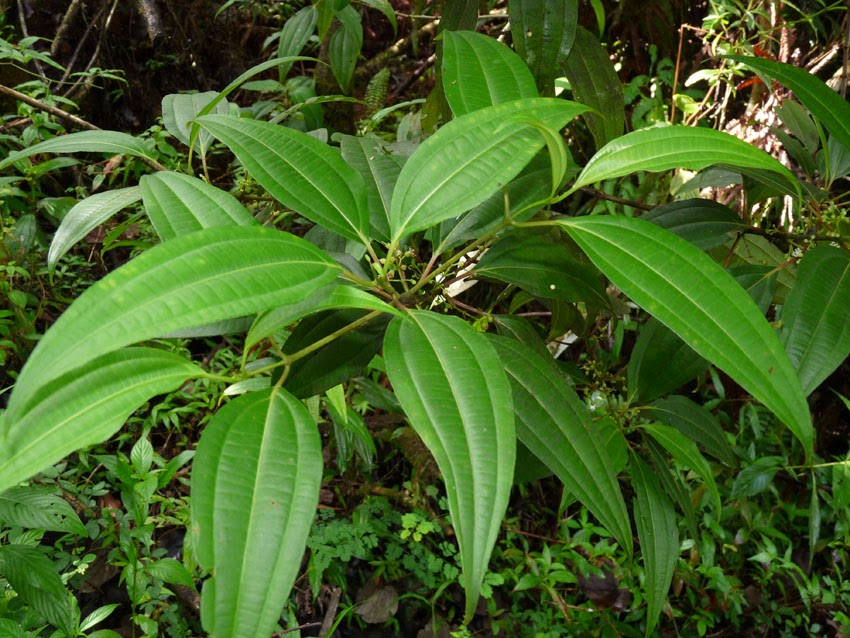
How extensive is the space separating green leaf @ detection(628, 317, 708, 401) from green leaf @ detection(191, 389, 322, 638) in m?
0.46

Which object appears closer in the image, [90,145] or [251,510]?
[251,510]

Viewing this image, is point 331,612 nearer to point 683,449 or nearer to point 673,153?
point 683,449

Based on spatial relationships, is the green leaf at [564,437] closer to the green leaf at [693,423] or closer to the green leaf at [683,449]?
the green leaf at [683,449]

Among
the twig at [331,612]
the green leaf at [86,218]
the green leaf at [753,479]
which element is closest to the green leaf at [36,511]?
the green leaf at [86,218]

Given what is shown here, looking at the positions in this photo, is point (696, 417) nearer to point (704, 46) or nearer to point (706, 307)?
point (706, 307)

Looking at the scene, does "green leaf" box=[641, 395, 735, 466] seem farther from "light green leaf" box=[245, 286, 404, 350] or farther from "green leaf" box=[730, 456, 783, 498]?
"green leaf" box=[730, 456, 783, 498]

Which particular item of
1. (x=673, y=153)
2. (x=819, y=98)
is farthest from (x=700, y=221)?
(x=673, y=153)

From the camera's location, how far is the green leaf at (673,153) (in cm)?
51

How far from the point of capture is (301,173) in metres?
0.59

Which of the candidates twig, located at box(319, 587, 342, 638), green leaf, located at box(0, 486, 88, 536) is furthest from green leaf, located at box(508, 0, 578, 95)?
twig, located at box(319, 587, 342, 638)

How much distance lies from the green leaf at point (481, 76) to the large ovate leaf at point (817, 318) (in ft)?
1.03

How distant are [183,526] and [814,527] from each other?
147cm

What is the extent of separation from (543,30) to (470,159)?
0.36 m

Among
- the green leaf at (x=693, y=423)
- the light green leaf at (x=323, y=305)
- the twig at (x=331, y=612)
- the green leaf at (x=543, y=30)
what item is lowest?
the twig at (x=331, y=612)
